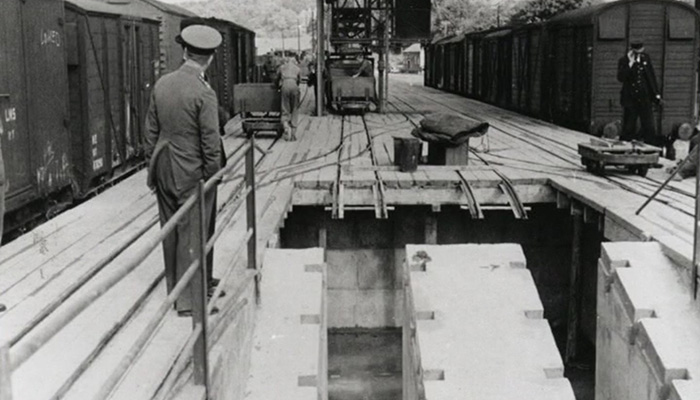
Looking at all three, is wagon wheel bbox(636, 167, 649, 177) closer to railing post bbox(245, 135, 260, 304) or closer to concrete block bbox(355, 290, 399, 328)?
concrete block bbox(355, 290, 399, 328)

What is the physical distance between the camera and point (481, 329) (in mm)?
8219

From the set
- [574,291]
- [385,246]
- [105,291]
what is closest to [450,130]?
[385,246]

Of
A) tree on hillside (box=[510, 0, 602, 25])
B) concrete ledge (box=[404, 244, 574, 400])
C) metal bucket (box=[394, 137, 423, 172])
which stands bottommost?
concrete ledge (box=[404, 244, 574, 400])

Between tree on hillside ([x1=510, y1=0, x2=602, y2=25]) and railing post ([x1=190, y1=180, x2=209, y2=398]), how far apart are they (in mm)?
45766

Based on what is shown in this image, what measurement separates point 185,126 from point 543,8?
46.1 metres

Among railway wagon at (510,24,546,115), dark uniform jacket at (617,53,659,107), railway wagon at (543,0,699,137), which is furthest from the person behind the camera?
railway wagon at (510,24,546,115)

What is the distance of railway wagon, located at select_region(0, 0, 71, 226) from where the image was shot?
8.92m

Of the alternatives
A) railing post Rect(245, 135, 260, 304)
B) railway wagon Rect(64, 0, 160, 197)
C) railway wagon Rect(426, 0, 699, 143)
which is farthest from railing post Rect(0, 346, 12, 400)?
railway wagon Rect(426, 0, 699, 143)

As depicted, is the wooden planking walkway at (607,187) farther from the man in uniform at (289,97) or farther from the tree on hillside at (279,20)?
the tree on hillside at (279,20)

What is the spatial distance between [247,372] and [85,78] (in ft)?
21.3

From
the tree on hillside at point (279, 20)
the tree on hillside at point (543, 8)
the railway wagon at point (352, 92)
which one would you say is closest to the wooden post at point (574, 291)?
the railway wagon at point (352, 92)

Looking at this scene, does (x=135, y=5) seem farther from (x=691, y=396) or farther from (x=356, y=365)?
(x=691, y=396)

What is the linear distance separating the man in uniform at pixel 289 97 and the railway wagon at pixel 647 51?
5.58 m

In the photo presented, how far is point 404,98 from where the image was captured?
3378 cm
